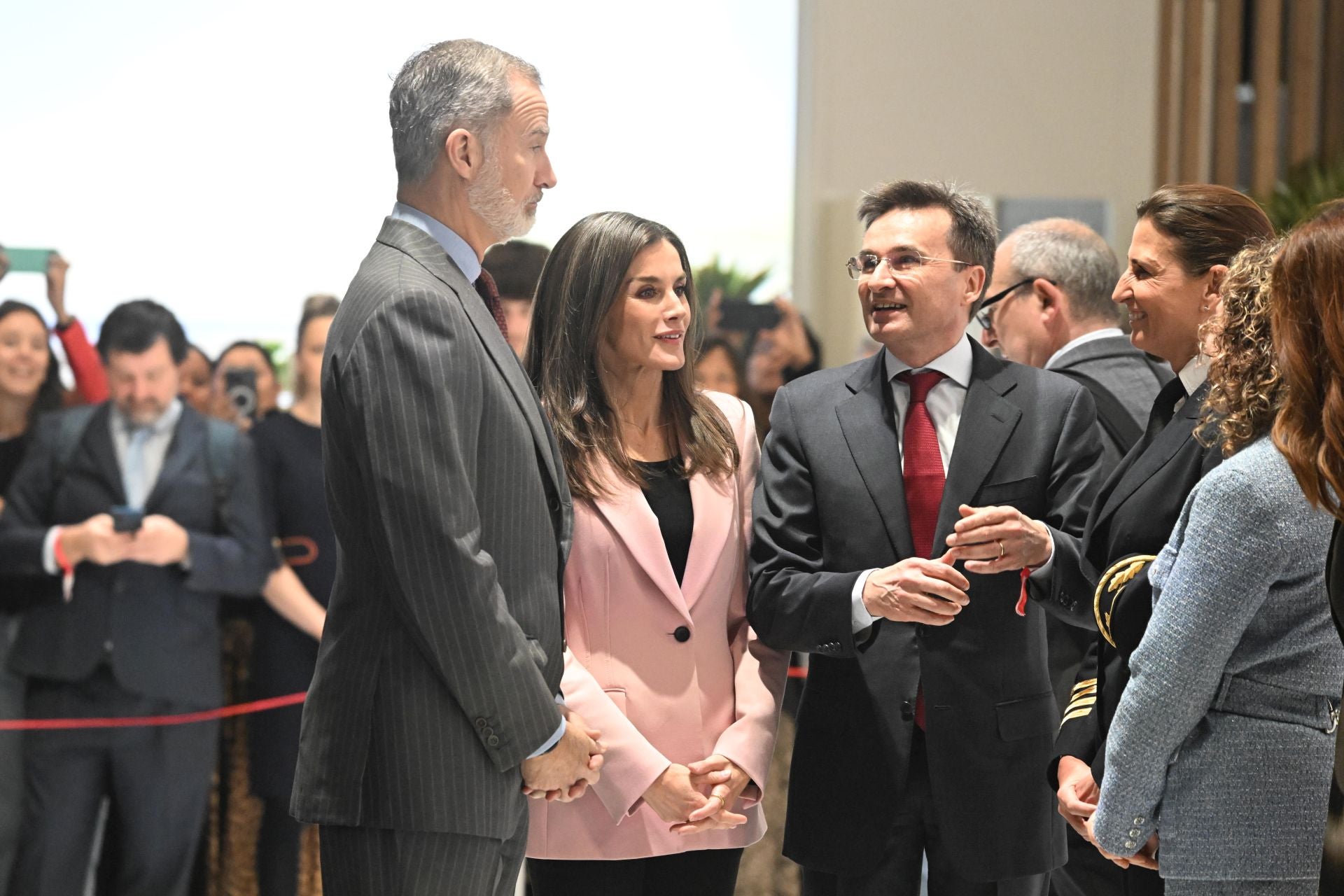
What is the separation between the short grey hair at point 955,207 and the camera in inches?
99.8

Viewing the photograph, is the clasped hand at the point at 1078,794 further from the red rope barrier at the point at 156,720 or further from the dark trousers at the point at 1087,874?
the red rope barrier at the point at 156,720

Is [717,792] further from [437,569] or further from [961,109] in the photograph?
[961,109]

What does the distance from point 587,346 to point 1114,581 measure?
0.96m

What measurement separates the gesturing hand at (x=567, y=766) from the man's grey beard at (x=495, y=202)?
0.72m

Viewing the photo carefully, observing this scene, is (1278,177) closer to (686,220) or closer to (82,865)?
(686,220)

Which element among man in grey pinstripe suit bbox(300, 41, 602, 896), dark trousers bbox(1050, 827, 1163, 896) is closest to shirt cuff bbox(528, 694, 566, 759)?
man in grey pinstripe suit bbox(300, 41, 602, 896)

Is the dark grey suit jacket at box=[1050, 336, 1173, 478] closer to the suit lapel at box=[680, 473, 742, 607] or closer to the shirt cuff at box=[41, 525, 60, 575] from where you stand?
the suit lapel at box=[680, 473, 742, 607]

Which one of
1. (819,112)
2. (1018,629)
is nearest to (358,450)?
(1018,629)

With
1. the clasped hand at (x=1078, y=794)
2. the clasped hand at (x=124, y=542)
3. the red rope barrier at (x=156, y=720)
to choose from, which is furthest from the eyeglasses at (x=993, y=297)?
the clasped hand at (x=124, y=542)

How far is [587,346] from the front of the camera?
240cm

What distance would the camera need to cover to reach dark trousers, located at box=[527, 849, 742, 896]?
2.27 metres

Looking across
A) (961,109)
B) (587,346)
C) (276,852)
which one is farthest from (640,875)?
(961,109)

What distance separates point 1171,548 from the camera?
1808 millimetres

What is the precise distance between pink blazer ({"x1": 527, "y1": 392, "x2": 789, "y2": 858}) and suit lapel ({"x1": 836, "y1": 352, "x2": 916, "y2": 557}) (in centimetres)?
26
